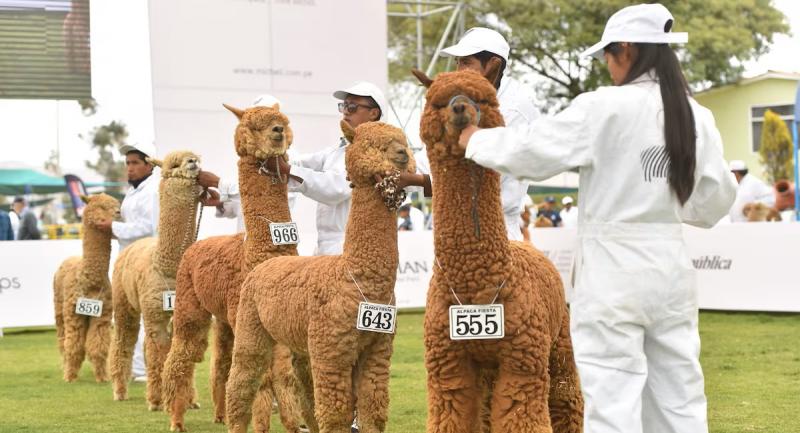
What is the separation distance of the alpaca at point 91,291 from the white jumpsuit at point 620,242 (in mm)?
6849

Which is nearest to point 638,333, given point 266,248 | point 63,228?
point 266,248

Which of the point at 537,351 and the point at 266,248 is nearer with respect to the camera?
the point at 537,351

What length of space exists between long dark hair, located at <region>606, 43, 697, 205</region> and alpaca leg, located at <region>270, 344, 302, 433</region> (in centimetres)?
334

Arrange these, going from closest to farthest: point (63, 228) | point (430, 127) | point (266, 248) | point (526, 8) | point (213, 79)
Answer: point (430, 127) < point (266, 248) < point (213, 79) < point (63, 228) < point (526, 8)

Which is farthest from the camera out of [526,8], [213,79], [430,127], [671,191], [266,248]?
[526,8]

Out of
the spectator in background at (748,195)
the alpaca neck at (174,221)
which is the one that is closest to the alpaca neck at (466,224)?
the alpaca neck at (174,221)

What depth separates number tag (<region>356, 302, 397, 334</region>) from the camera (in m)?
5.23

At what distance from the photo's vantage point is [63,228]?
84.2ft

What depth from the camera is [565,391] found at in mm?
4953

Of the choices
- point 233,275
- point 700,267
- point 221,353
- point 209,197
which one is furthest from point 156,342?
point 700,267

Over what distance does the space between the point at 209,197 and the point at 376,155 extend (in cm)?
321

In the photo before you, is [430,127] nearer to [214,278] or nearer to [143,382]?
[214,278]

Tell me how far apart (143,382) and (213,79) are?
3.89 meters

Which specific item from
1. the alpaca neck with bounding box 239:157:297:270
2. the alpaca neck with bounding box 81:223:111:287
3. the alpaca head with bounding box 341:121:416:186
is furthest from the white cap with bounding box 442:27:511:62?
the alpaca neck with bounding box 81:223:111:287
